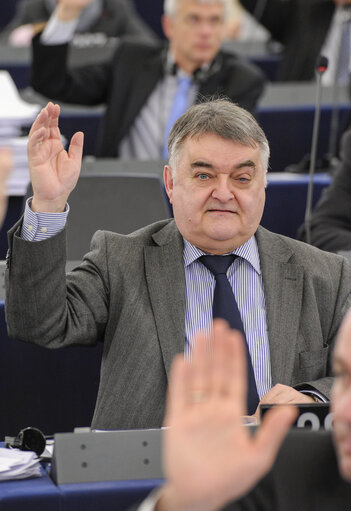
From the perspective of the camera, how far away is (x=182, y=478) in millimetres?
1231

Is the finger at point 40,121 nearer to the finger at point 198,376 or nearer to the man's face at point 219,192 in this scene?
the man's face at point 219,192

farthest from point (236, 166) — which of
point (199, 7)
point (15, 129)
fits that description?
point (199, 7)

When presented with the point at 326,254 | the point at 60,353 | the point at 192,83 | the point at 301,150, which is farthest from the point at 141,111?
the point at 326,254

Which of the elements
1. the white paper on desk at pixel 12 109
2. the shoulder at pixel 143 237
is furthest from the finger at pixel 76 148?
the white paper on desk at pixel 12 109

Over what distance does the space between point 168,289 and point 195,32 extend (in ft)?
8.07

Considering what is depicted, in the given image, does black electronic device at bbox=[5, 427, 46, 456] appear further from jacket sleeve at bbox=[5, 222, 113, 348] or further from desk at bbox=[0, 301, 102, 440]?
desk at bbox=[0, 301, 102, 440]

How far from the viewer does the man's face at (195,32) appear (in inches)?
182

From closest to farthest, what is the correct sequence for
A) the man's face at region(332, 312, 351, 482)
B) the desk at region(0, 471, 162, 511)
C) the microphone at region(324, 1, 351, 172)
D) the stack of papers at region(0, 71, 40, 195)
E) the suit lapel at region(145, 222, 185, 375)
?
1. the man's face at region(332, 312, 351, 482)
2. the desk at region(0, 471, 162, 511)
3. the suit lapel at region(145, 222, 185, 375)
4. the stack of papers at region(0, 71, 40, 195)
5. the microphone at region(324, 1, 351, 172)

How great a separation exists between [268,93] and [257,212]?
294cm

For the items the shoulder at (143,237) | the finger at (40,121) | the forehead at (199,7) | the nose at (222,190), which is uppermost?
the forehead at (199,7)

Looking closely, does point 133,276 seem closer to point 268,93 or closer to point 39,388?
point 39,388

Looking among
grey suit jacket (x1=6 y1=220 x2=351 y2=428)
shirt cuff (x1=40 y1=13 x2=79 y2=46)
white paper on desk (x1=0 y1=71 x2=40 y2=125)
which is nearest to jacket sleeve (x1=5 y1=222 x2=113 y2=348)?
grey suit jacket (x1=6 y1=220 x2=351 y2=428)

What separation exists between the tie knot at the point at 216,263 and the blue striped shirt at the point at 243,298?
1 cm

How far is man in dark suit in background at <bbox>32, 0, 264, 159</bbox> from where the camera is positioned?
15.1 feet
